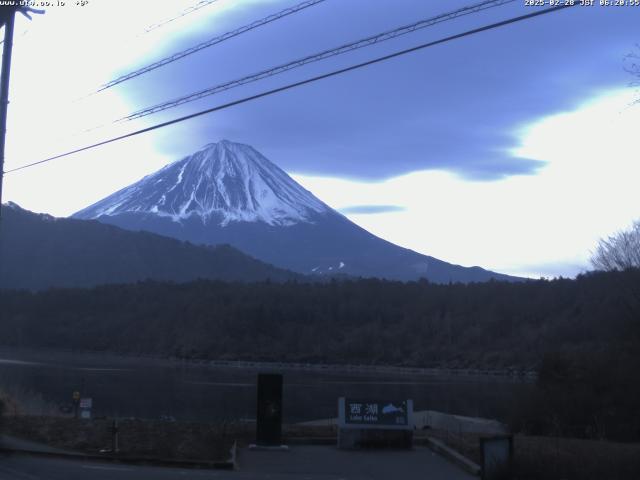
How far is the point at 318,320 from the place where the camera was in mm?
128125

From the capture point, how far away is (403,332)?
12150cm

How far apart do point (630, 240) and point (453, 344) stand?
73544mm

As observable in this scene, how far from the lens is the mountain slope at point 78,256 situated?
16425cm

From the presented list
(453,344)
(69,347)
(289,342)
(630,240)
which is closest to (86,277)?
(69,347)

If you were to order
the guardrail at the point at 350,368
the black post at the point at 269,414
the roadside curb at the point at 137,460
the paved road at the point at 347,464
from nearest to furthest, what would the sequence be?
the paved road at the point at 347,464 < the roadside curb at the point at 137,460 < the black post at the point at 269,414 < the guardrail at the point at 350,368

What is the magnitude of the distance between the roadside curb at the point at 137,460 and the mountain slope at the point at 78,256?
14539 centimetres

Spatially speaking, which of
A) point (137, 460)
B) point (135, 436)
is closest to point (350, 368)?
point (135, 436)

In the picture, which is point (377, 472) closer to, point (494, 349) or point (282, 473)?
point (282, 473)

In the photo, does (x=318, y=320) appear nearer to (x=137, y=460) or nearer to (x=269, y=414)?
(x=269, y=414)

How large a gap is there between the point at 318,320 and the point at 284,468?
365 ft

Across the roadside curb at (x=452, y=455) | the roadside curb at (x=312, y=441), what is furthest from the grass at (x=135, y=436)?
the roadside curb at (x=452, y=455)

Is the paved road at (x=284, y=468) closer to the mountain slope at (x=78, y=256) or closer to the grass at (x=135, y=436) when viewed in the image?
the grass at (x=135, y=436)

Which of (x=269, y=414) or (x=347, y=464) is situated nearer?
(x=347, y=464)

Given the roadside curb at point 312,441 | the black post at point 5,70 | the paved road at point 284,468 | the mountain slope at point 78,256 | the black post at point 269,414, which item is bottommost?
the paved road at point 284,468
